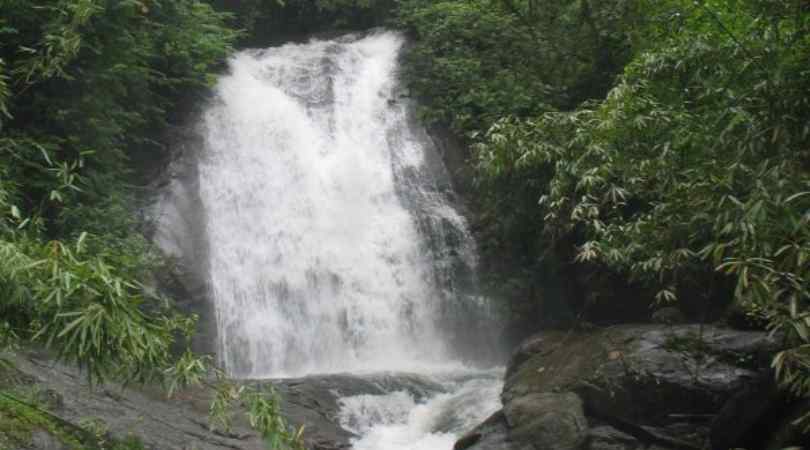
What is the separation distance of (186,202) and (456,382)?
627 centimetres

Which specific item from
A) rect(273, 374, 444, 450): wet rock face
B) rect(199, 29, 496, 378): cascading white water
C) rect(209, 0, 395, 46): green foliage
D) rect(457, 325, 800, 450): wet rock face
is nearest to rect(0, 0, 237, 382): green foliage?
rect(199, 29, 496, 378): cascading white water

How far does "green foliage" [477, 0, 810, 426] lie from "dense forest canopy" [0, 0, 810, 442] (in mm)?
24

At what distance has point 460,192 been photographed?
675 inches

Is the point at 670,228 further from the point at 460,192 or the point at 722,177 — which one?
the point at 460,192

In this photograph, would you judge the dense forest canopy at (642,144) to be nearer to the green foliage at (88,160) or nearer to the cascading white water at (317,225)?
the cascading white water at (317,225)

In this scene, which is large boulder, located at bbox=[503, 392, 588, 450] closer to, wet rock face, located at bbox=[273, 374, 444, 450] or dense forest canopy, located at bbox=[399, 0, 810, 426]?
dense forest canopy, located at bbox=[399, 0, 810, 426]

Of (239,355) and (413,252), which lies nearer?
(239,355)

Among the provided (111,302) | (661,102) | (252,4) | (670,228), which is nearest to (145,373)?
(111,302)

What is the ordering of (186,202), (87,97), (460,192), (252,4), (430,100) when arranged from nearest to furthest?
1. (87,97)
2. (186,202)
3. (460,192)
4. (430,100)
5. (252,4)

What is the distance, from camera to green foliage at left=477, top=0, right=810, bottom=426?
494cm

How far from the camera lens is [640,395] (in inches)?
359

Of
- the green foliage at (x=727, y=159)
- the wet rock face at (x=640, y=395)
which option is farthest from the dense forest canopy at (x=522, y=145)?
the wet rock face at (x=640, y=395)

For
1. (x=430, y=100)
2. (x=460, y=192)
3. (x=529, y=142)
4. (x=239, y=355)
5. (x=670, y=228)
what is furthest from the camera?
(x=430, y=100)

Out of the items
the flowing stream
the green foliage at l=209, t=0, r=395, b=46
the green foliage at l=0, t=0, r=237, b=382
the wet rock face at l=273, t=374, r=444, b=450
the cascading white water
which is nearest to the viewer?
the green foliage at l=0, t=0, r=237, b=382
